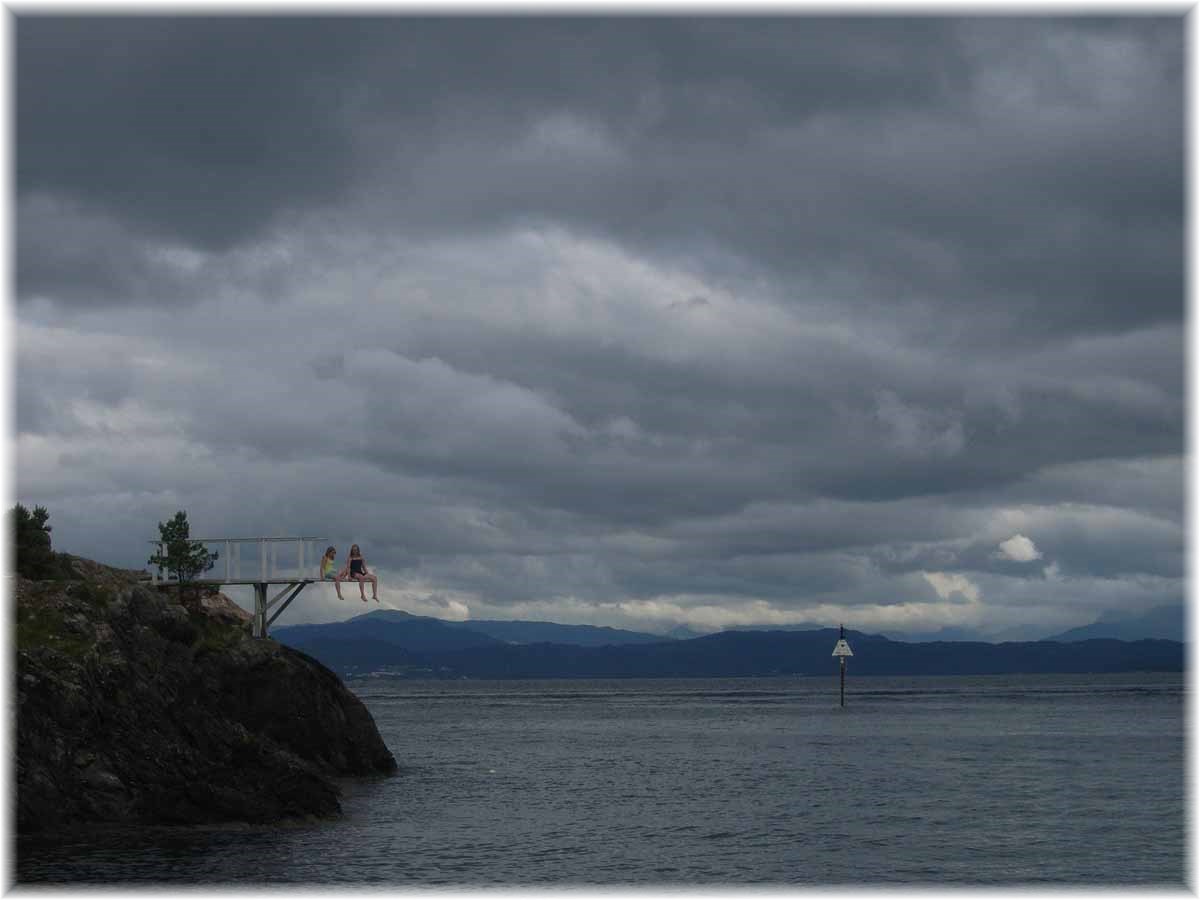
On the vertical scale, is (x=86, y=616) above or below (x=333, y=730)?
above

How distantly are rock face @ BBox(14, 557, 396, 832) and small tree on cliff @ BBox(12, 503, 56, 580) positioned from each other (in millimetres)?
2174

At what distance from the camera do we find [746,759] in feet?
247

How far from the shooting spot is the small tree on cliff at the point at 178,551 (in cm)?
6122

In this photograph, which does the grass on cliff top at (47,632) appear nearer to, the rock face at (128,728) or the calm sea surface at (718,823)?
the rock face at (128,728)

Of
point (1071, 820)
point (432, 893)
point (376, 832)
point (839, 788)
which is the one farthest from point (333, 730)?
point (1071, 820)

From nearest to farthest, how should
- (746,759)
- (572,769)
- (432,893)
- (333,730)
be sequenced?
(432,893), (333,730), (572,769), (746,759)

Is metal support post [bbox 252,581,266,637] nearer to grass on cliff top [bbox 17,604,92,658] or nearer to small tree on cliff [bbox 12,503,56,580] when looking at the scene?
small tree on cliff [bbox 12,503,56,580]

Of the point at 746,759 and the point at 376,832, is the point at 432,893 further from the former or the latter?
the point at 746,759

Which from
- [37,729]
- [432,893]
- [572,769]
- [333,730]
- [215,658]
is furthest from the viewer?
[572,769]

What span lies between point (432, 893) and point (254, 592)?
105 feet

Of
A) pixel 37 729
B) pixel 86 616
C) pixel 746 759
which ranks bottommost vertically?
pixel 746 759

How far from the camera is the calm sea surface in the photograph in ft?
118

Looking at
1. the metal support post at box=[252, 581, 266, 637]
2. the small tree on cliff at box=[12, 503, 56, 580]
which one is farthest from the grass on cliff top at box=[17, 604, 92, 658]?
the metal support post at box=[252, 581, 266, 637]

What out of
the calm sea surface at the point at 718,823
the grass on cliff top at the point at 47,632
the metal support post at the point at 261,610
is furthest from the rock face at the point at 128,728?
the metal support post at the point at 261,610
